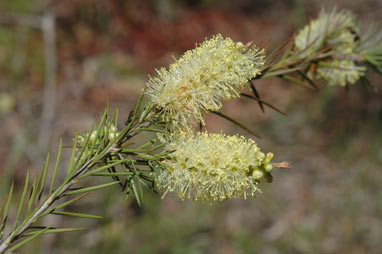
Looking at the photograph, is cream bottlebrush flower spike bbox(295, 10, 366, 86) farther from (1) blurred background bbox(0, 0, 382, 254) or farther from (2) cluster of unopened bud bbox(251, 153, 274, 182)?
(1) blurred background bbox(0, 0, 382, 254)

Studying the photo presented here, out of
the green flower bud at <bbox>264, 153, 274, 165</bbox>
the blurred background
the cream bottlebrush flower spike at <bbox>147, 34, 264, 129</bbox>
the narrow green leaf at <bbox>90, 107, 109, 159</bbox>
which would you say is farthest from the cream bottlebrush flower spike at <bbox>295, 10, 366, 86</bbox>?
the blurred background

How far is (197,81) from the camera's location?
963 mm

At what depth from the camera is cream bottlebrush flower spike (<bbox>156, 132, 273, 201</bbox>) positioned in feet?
3.02

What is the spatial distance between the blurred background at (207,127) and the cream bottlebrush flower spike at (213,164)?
2094 mm

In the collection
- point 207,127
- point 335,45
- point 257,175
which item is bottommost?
point 257,175

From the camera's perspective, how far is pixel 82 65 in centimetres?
441

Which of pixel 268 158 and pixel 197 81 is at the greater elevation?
pixel 197 81

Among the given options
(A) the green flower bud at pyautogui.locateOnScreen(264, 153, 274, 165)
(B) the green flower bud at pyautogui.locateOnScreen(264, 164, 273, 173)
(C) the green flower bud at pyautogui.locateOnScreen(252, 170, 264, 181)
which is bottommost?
(C) the green flower bud at pyautogui.locateOnScreen(252, 170, 264, 181)

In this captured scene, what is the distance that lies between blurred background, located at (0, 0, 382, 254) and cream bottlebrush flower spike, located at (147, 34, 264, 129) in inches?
79.7

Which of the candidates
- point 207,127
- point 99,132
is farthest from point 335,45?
point 207,127

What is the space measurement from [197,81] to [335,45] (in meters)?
0.53

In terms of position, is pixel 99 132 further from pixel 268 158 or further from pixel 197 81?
pixel 268 158

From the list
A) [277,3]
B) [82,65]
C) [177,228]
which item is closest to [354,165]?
[177,228]

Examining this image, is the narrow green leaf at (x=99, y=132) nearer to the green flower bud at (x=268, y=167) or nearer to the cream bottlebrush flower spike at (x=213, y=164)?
the cream bottlebrush flower spike at (x=213, y=164)
